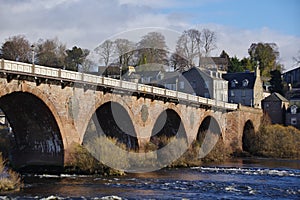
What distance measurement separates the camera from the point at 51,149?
40156mm

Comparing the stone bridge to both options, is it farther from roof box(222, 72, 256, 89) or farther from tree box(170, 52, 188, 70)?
tree box(170, 52, 188, 70)

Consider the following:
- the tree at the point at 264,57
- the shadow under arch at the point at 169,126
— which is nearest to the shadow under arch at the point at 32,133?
the shadow under arch at the point at 169,126

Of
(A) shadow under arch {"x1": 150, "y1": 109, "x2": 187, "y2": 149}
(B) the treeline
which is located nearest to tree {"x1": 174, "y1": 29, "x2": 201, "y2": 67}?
(B) the treeline

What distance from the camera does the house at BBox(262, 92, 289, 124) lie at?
85625mm

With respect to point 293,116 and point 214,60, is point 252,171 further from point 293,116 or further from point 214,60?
point 214,60

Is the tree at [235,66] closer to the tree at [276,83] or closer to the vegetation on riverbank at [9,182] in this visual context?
the tree at [276,83]

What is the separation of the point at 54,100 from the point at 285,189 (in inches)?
698

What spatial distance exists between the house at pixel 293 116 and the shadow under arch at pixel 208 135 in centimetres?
2034

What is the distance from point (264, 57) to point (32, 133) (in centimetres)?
8471

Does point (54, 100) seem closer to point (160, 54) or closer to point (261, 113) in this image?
point (261, 113)

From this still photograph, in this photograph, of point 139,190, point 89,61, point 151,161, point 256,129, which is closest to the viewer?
point 139,190

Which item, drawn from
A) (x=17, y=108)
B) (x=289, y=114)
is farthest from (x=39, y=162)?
(x=289, y=114)

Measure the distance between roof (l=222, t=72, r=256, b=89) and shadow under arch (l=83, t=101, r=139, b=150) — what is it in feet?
140

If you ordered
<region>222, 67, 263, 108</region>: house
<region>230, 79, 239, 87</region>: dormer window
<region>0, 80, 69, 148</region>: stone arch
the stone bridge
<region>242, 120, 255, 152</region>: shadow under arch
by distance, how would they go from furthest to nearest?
<region>230, 79, 239, 87</region>: dormer window, <region>222, 67, 263, 108</region>: house, <region>242, 120, 255, 152</region>: shadow under arch, the stone bridge, <region>0, 80, 69, 148</region>: stone arch
